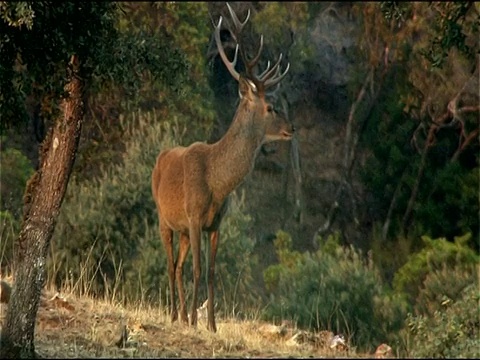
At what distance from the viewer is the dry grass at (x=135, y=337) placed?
10.4m

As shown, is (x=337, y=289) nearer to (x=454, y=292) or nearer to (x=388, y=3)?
(x=454, y=292)

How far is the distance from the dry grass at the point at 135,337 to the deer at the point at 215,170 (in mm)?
755

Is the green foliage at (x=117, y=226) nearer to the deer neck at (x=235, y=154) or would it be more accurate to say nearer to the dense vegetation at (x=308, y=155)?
the dense vegetation at (x=308, y=155)

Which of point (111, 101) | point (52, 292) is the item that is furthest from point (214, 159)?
point (111, 101)

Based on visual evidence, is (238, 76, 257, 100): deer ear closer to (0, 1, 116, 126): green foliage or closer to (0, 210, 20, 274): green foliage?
(0, 1, 116, 126): green foliage

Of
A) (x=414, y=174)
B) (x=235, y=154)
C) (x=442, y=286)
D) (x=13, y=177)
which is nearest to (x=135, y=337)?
(x=235, y=154)

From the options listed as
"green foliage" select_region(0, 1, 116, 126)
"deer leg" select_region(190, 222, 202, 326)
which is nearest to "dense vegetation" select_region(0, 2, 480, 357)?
"green foliage" select_region(0, 1, 116, 126)

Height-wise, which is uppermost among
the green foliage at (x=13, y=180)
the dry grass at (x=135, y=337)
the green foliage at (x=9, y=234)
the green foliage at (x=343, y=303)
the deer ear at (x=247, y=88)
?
the deer ear at (x=247, y=88)

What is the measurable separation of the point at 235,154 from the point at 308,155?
2504 cm

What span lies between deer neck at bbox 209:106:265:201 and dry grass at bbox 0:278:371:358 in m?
1.62

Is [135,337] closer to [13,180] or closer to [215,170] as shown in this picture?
[215,170]

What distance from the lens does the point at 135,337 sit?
11406mm

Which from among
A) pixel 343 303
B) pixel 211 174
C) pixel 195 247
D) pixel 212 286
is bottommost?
pixel 343 303

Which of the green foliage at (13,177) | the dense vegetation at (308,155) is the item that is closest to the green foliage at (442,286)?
the dense vegetation at (308,155)
